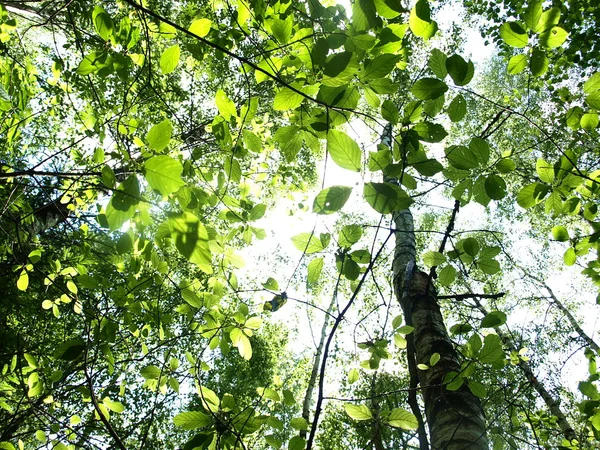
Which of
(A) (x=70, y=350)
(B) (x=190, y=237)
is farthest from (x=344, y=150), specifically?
(A) (x=70, y=350)

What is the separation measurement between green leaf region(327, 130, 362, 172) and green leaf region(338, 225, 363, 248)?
32 cm

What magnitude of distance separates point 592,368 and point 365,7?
1.91 m

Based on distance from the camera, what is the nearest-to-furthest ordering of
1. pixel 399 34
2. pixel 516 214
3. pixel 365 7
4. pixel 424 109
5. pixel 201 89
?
pixel 365 7, pixel 399 34, pixel 424 109, pixel 201 89, pixel 516 214

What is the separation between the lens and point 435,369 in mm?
1592

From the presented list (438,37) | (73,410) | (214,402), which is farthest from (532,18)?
(73,410)

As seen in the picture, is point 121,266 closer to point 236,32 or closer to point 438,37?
point 236,32

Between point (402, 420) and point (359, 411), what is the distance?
138 mm

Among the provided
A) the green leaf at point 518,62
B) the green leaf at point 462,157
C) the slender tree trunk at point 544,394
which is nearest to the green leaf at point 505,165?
the green leaf at point 462,157

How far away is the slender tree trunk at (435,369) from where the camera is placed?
1.32 m

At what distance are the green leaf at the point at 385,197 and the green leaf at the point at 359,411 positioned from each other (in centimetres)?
68

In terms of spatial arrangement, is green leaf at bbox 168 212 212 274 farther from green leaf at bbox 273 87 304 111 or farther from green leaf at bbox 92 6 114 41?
green leaf at bbox 92 6 114 41

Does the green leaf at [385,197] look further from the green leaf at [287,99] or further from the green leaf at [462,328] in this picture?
the green leaf at [462,328]

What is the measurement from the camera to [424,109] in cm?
104

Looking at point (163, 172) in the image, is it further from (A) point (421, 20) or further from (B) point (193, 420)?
(B) point (193, 420)
